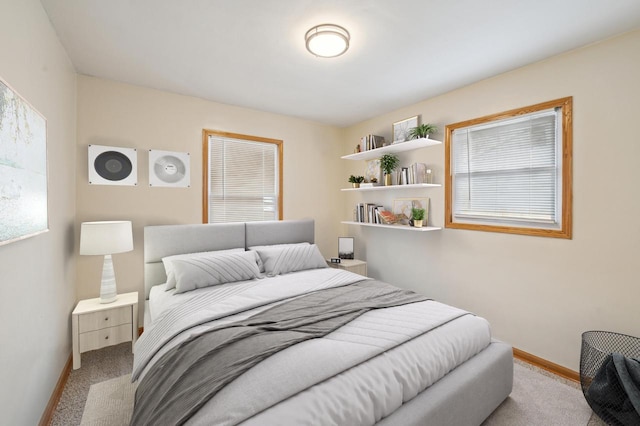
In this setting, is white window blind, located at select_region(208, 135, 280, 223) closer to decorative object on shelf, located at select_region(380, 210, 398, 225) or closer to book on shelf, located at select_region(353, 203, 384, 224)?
book on shelf, located at select_region(353, 203, 384, 224)

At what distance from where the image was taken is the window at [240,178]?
3.36 metres

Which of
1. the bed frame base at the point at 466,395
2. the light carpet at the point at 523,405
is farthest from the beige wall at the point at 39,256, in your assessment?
the bed frame base at the point at 466,395

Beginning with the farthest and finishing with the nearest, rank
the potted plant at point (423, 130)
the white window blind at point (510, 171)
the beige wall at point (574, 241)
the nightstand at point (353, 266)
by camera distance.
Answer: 1. the nightstand at point (353, 266)
2. the potted plant at point (423, 130)
3. the white window blind at point (510, 171)
4. the beige wall at point (574, 241)

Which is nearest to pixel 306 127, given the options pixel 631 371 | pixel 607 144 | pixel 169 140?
pixel 169 140

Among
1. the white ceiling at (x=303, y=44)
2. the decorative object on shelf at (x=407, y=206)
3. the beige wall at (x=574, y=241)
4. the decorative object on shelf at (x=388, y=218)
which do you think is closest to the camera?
the white ceiling at (x=303, y=44)

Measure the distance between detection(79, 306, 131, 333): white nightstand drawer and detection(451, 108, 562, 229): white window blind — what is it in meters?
3.31

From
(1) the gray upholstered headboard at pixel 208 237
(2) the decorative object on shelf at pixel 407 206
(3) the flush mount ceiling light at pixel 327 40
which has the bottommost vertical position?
(1) the gray upholstered headboard at pixel 208 237

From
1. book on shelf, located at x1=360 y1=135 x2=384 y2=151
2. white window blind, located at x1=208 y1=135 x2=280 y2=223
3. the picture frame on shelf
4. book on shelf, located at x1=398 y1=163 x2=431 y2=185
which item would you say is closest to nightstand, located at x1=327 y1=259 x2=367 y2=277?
white window blind, located at x1=208 y1=135 x2=280 y2=223

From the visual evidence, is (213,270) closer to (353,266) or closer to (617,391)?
(353,266)

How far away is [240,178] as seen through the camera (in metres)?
3.58

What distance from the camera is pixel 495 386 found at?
1809mm

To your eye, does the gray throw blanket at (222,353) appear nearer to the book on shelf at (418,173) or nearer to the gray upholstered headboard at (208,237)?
the gray upholstered headboard at (208,237)

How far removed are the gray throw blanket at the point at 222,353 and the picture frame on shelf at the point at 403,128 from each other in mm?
2168

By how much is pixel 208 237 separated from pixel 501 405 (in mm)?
2934
